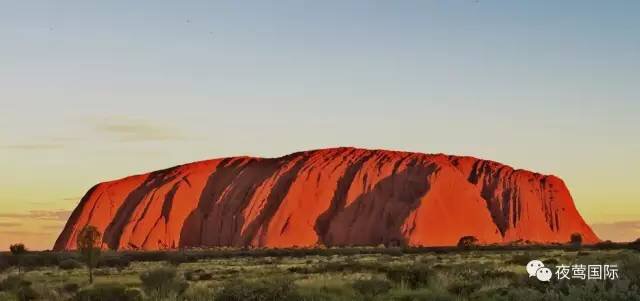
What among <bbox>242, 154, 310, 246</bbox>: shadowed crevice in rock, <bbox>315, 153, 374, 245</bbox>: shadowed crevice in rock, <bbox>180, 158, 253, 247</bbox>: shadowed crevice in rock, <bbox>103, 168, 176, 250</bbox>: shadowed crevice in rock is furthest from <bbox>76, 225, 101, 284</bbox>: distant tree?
<bbox>103, 168, 176, 250</bbox>: shadowed crevice in rock

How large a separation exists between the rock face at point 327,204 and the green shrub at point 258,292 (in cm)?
10355

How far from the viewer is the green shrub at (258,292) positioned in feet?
73.9

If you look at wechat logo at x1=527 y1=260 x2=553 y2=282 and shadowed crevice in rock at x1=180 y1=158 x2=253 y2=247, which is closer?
wechat logo at x1=527 y1=260 x2=553 y2=282

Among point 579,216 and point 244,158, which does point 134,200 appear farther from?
point 579,216

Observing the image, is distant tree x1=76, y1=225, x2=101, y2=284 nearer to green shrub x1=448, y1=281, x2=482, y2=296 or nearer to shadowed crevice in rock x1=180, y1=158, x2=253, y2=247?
green shrub x1=448, y1=281, x2=482, y2=296

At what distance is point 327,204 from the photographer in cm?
13712

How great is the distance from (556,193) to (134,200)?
7586 centimetres

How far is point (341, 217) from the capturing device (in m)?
133

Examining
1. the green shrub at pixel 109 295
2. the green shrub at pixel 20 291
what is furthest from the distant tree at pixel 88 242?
the green shrub at pixel 109 295

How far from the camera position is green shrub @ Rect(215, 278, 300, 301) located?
22513 millimetres

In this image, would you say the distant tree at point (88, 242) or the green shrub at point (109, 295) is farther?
the distant tree at point (88, 242)

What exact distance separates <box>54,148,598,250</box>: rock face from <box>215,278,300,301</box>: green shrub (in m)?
104

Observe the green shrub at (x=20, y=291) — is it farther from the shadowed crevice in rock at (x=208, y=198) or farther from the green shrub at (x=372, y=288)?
the shadowed crevice in rock at (x=208, y=198)

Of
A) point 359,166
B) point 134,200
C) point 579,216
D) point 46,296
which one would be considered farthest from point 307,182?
point 46,296
